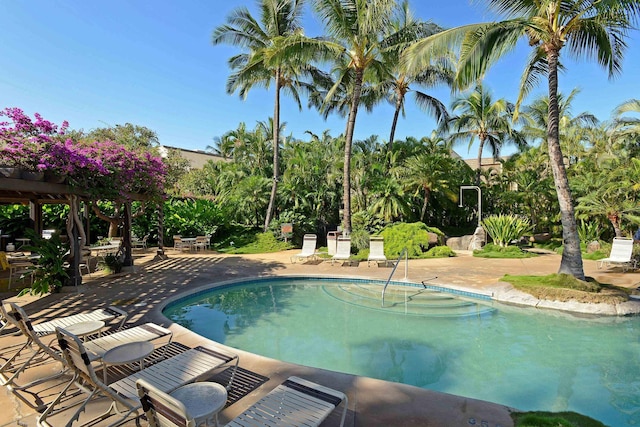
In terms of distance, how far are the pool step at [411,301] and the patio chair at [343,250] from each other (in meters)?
2.56

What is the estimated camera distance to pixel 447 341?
19.8 feet

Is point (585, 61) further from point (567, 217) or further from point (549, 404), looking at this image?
point (549, 404)

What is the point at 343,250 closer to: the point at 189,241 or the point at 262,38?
the point at 189,241

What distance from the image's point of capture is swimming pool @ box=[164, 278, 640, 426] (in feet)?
14.5

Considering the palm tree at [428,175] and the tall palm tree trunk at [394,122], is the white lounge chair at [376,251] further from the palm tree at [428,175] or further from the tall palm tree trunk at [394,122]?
the tall palm tree trunk at [394,122]

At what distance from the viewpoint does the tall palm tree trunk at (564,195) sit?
26.1 feet

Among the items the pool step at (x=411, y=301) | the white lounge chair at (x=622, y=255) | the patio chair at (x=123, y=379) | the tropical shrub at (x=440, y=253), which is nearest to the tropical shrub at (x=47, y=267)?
the patio chair at (x=123, y=379)

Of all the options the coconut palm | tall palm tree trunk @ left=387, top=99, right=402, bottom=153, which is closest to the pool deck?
tall palm tree trunk @ left=387, top=99, right=402, bottom=153

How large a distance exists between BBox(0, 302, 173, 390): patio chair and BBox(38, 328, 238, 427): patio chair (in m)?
0.37

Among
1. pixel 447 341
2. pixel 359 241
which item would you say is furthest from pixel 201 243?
pixel 447 341

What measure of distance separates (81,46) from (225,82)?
8649 millimetres

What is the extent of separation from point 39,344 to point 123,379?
1163 millimetres

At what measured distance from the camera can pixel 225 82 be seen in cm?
1906

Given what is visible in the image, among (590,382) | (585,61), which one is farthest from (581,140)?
(590,382)
